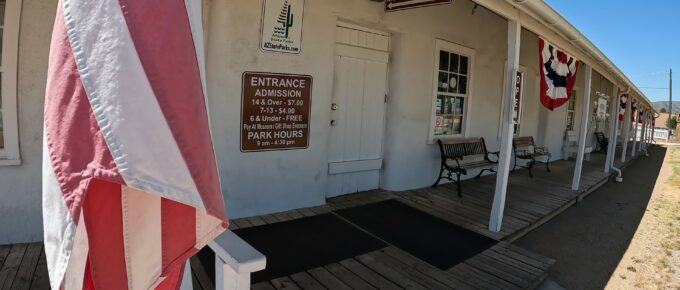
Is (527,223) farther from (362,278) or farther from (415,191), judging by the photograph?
(362,278)

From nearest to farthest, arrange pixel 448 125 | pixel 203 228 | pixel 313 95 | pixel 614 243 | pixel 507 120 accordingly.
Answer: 1. pixel 203 228
2. pixel 507 120
3. pixel 313 95
4. pixel 614 243
5. pixel 448 125

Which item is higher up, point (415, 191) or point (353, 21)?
point (353, 21)

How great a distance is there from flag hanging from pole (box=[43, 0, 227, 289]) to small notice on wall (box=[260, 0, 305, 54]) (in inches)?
118

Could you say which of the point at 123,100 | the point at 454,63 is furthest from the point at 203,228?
the point at 454,63

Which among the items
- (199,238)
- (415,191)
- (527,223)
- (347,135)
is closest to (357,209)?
(347,135)

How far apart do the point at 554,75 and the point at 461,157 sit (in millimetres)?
1973

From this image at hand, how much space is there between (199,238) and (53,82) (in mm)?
501

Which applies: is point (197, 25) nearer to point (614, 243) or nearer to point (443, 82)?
point (614, 243)

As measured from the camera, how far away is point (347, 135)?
4953 mm

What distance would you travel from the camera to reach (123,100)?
772mm

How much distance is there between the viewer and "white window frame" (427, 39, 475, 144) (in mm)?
5789

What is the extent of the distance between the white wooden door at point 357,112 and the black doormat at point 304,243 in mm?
1021

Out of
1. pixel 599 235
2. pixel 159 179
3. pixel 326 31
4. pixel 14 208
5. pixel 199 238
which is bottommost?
pixel 599 235

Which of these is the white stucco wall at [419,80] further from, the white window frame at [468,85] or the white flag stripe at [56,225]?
the white flag stripe at [56,225]
